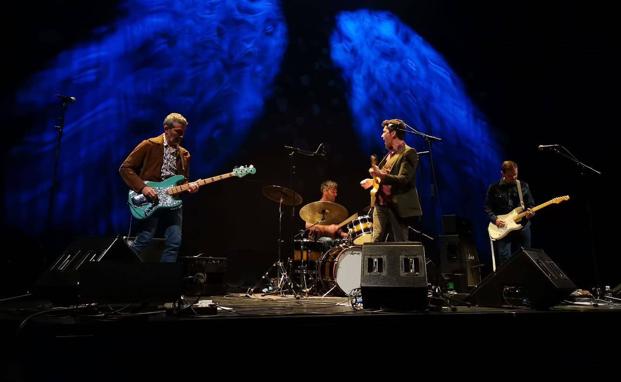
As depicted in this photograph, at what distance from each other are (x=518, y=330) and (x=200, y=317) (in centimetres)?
240

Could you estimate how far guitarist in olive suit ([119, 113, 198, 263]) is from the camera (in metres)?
4.57

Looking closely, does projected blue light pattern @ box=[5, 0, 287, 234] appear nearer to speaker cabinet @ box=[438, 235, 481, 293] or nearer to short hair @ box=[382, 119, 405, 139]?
short hair @ box=[382, 119, 405, 139]

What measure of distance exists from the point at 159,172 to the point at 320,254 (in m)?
2.78

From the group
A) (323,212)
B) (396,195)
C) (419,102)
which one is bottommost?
(396,195)

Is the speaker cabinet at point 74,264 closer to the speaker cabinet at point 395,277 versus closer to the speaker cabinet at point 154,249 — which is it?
the speaker cabinet at point 154,249

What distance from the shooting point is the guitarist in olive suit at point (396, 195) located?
14.3 feet

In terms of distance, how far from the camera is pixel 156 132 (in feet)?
22.6

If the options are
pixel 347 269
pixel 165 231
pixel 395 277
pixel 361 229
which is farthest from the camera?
pixel 361 229

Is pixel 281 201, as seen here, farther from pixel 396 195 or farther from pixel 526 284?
A: pixel 526 284

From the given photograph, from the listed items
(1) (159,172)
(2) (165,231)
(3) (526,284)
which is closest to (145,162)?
(1) (159,172)

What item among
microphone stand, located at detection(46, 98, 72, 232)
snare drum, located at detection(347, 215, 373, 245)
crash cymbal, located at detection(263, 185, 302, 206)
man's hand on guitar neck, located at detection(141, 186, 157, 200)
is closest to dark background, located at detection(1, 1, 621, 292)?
crash cymbal, located at detection(263, 185, 302, 206)

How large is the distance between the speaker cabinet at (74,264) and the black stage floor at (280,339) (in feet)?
0.56

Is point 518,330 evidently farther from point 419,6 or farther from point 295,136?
point 419,6

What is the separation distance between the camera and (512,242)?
6.69m
